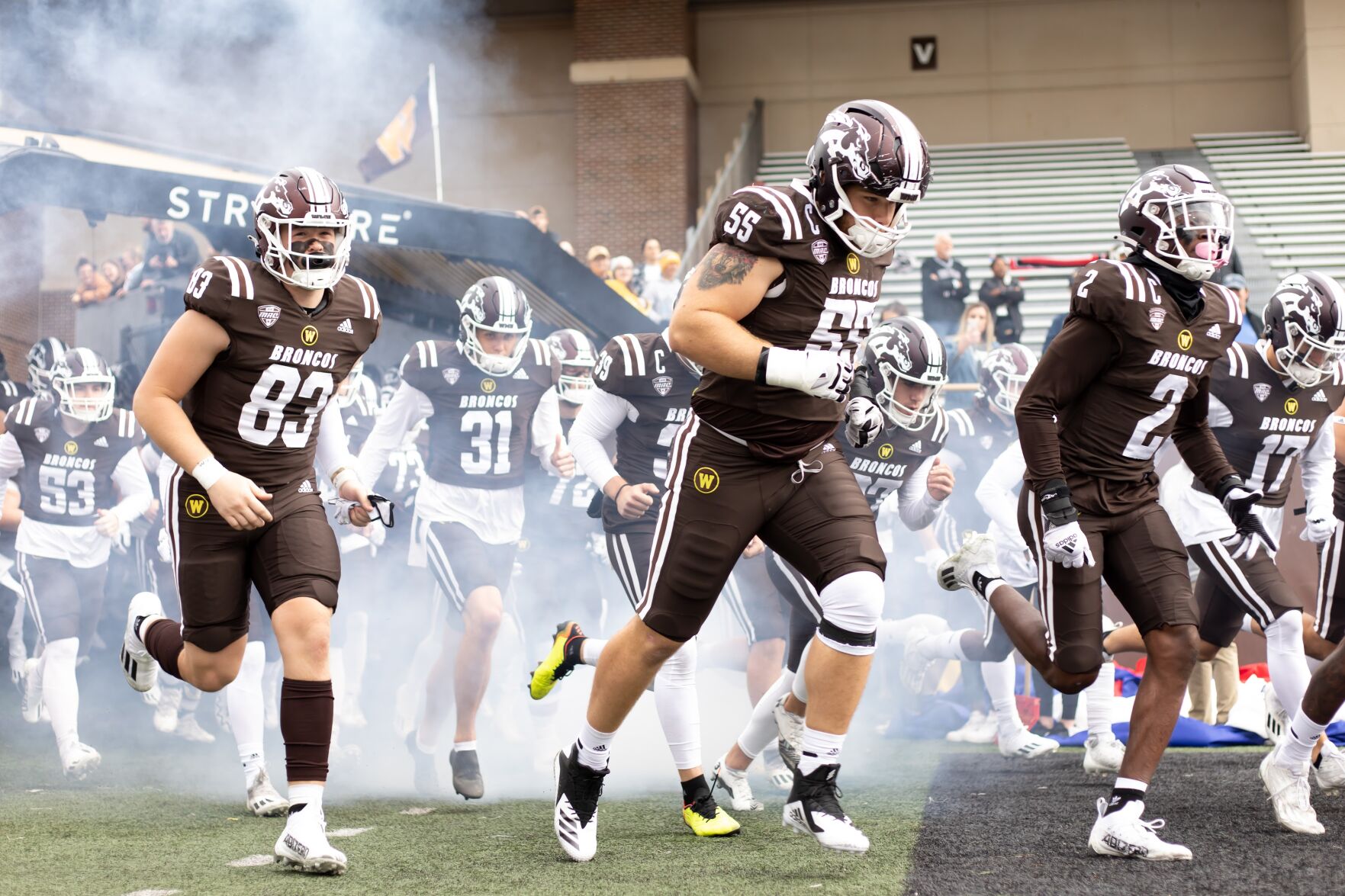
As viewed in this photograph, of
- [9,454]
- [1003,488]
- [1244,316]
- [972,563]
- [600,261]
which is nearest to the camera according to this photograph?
[972,563]

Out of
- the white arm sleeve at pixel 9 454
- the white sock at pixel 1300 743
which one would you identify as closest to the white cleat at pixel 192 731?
the white arm sleeve at pixel 9 454

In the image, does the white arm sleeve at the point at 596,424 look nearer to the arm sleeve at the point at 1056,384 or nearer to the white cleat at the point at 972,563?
the white cleat at the point at 972,563

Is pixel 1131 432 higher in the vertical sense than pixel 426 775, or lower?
higher

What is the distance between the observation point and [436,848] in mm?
4191

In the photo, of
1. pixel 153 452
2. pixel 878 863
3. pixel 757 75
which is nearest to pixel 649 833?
pixel 878 863

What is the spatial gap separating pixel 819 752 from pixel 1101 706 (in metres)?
2.60

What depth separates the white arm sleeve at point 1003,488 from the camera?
656 cm

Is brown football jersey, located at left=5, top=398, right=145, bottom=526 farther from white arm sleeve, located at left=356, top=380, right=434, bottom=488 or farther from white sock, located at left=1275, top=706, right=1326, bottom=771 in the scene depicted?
white sock, located at left=1275, top=706, right=1326, bottom=771

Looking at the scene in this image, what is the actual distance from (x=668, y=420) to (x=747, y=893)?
2279mm

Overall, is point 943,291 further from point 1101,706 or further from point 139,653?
point 139,653

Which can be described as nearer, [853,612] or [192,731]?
[853,612]

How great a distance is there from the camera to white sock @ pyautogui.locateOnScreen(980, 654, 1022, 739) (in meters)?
6.39

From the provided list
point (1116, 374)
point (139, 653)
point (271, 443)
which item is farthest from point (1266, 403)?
point (139, 653)

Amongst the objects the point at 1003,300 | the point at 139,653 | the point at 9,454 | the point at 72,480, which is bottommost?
the point at 139,653
